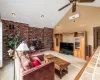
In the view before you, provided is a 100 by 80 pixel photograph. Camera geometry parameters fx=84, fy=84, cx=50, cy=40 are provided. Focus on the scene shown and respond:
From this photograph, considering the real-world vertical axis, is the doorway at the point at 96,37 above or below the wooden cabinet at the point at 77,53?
above

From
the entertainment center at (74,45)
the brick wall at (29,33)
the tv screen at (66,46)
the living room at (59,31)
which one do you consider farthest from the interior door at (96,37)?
the brick wall at (29,33)

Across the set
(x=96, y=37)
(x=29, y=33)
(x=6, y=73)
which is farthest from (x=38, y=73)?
(x=29, y=33)

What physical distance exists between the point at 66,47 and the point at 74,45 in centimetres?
91

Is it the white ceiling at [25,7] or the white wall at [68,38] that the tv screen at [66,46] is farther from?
the white ceiling at [25,7]

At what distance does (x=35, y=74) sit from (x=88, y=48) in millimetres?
4275

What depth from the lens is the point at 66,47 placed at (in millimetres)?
6773

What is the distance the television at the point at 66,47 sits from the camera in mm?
6382

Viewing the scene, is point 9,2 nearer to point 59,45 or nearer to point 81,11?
point 81,11

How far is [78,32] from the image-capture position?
5.95 m

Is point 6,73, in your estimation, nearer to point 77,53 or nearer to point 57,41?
point 77,53

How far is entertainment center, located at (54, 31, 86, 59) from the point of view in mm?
5449

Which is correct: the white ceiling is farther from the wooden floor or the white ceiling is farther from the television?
the wooden floor

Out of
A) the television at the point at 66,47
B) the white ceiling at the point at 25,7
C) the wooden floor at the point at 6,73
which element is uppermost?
the white ceiling at the point at 25,7

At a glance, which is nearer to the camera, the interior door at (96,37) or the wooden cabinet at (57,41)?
the interior door at (96,37)
